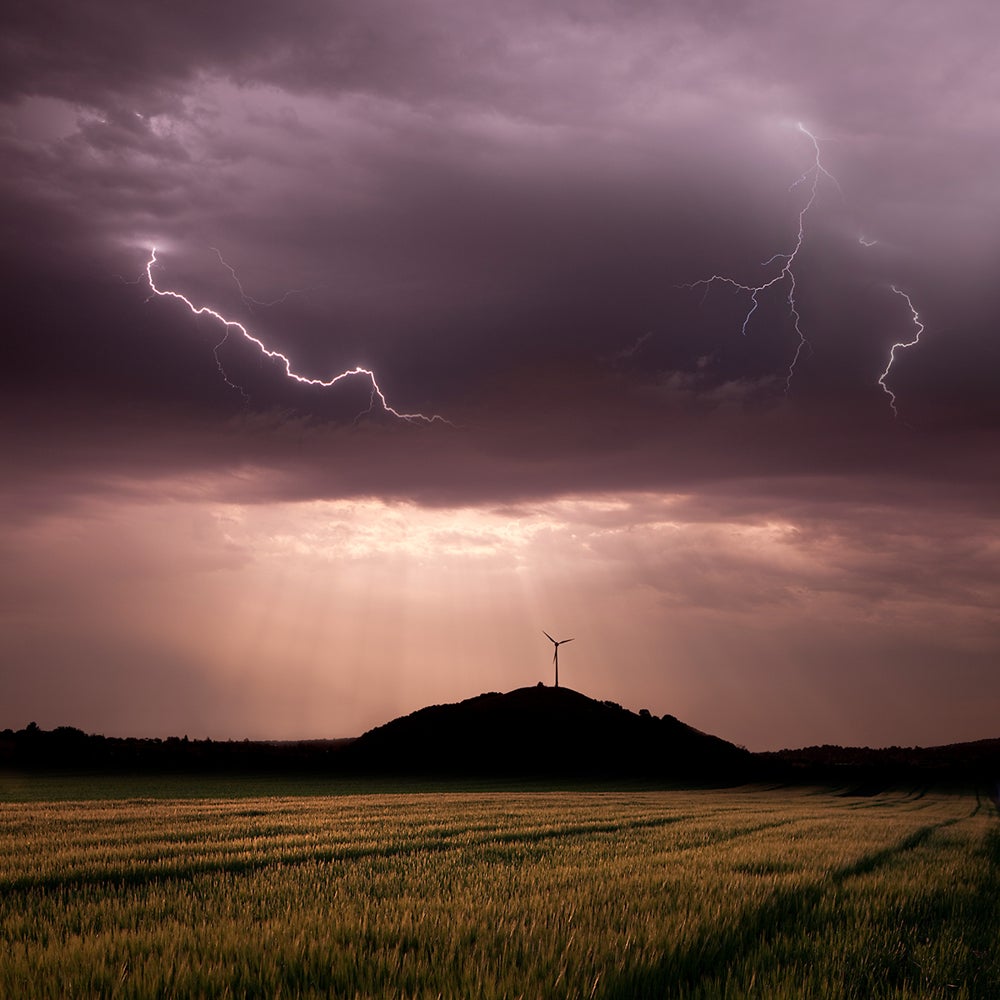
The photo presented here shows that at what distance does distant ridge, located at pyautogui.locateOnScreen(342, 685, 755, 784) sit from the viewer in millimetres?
110812

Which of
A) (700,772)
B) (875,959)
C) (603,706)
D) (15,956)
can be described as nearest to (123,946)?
(15,956)

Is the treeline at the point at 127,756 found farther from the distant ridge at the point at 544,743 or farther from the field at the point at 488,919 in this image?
the field at the point at 488,919

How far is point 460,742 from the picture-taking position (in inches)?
4966

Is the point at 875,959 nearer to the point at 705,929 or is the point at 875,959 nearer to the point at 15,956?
the point at 705,929

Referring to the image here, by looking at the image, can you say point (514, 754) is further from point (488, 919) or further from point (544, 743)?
point (488, 919)

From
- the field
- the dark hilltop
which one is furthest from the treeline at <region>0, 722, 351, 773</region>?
the field

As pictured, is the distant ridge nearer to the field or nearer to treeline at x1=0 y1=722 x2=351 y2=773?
treeline at x1=0 y1=722 x2=351 y2=773

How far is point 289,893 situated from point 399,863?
309cm

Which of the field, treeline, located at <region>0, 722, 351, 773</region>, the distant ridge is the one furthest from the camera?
the distant ridge

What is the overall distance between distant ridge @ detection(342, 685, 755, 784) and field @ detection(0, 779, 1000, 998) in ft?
295

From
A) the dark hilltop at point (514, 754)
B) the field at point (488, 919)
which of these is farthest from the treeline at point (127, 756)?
the field at point (488, 919)

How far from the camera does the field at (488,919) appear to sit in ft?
16.5

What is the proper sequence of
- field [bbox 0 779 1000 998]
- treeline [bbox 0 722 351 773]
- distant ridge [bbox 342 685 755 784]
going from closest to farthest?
1. field [bbox 0 779 1000 998]
2. treeline [bbox 0 722 351 773]
3. distant ridge [bbox 342 685 755 784]

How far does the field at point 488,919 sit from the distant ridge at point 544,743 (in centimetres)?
8977
